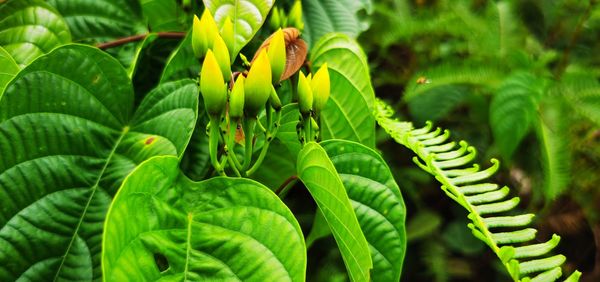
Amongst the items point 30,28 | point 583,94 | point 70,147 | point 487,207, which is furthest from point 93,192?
point 583,94

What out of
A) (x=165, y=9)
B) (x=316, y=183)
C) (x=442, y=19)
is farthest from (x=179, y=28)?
(x=442, y=19)

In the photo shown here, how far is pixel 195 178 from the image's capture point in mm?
581

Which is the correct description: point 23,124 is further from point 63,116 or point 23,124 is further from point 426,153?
point 426,153

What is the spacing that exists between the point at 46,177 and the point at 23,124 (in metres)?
0.05

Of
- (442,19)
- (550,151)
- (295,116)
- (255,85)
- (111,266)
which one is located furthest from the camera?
(442,19)

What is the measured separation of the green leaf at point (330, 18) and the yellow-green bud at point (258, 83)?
327 mm

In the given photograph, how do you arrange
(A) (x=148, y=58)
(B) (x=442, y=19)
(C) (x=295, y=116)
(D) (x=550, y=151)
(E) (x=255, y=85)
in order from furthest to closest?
(B) (x=442, y=19) → (D) (x=550, y=151) → (A) (x=148, y=58) → (C) (x=295, y=116) → (E) (x=255, y=85)

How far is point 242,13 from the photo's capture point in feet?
1.91

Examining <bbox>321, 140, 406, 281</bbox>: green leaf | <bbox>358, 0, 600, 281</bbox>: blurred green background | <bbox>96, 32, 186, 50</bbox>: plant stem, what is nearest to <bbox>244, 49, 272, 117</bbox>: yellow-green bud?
<bbox>321, 140, 406, 281</bbox>: green leaf

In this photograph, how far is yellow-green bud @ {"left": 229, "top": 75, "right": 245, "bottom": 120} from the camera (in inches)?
18.2

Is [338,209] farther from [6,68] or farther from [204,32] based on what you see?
[6,68]

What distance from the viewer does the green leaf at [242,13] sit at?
56cm

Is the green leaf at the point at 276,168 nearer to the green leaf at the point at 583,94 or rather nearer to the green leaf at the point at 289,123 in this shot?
the green leaf at the point at 289,123

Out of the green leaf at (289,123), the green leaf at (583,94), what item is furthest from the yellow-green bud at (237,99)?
the green leaf at (583,94)
